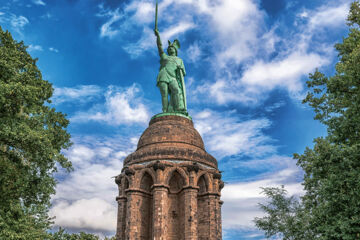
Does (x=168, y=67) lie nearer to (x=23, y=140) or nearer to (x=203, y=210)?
(x=203, y=210)

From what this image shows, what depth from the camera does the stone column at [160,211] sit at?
54.2 feet

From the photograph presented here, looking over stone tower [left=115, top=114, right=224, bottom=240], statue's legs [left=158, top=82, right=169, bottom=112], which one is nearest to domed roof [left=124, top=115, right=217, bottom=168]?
stone tower [left=115, top=114, right=224, bottom=240]

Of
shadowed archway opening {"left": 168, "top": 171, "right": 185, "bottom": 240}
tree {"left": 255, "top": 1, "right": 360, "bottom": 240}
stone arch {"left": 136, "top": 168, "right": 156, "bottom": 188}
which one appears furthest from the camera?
stone arch {"left": 136, "top": 168, "right": 156, "bottom": 188}

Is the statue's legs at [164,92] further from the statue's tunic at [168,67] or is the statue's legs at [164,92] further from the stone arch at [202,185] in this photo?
the stone arch at [202,185]

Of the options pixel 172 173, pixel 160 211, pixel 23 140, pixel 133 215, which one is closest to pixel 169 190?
pixel 172 173

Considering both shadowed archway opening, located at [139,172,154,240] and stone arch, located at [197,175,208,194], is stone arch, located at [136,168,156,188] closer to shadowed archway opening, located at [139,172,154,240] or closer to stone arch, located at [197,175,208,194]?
shadowed archway opening, located at [139,172,154,240]

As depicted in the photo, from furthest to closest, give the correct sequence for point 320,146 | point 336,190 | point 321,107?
point 321,107 → point 320,146 → point 336,190

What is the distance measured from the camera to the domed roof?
19.1 meters

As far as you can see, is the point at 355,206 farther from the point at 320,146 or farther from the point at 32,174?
the point at 32,174

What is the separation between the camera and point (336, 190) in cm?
1014

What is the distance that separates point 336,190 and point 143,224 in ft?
35.5

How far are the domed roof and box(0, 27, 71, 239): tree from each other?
20.2 feet

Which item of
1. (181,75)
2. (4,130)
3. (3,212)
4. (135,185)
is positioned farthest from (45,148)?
(181,75)

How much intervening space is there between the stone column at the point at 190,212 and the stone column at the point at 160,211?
1111 mm
